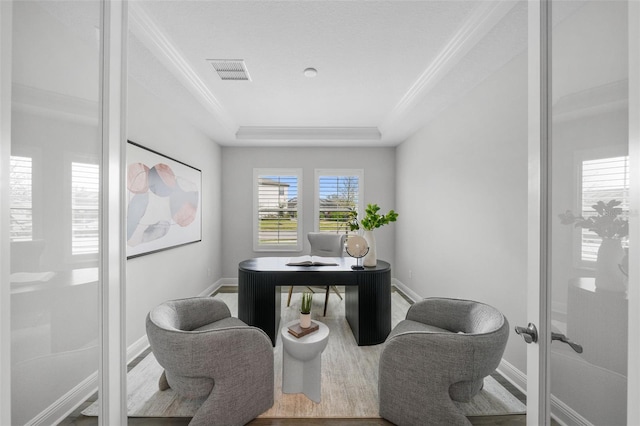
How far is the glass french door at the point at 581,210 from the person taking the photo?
0.70 meters

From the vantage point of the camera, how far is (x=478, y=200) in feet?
8.62

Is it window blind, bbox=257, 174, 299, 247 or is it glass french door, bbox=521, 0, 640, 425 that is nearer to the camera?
glass french door, bbox=521, 0, 640, 425

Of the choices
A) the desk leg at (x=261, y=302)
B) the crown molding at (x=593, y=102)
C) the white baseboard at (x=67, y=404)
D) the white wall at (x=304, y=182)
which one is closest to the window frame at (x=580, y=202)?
the crown molding at (x=593, y=102)

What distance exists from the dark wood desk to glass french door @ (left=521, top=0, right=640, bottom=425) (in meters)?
1.67

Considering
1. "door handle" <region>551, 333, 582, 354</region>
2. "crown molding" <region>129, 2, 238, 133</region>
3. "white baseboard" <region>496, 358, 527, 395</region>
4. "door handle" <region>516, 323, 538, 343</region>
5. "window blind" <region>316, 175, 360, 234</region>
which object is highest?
"crown molding" <region>129, 2, 238, 133</region>

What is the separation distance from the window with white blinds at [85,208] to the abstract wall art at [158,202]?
1616 mm

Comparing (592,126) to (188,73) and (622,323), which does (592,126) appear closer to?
(622,323)

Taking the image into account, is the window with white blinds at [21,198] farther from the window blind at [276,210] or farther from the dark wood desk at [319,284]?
the window blind at [276,210]

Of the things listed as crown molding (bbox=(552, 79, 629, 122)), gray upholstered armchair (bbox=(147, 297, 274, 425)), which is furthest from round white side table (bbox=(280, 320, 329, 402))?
crown molding (bbox=(552, 79, 629, 122))

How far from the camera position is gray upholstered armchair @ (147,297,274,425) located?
1.51 meters

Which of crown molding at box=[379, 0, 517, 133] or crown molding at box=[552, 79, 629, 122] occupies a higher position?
crown molding at box=[379, 0, 517, 133]

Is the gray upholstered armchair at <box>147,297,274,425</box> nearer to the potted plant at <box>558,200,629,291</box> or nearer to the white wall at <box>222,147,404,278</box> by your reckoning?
the potted plant at <box>558,200,629,291</box>

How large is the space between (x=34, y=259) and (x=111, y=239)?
25 cm

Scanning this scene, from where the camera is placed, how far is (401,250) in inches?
184
